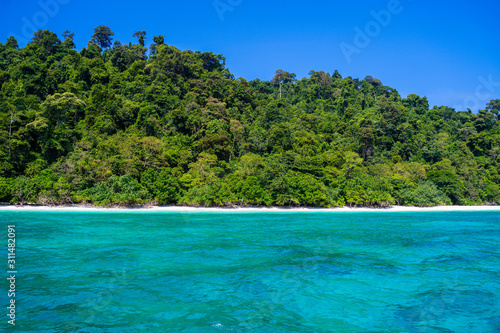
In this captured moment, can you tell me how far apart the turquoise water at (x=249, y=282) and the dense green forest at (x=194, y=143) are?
42.8ft

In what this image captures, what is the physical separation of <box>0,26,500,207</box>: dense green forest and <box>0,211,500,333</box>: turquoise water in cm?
1306

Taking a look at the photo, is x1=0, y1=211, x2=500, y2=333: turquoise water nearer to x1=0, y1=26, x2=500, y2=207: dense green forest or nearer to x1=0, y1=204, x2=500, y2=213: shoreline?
x1=0, y1=204, x2=500, y2=213: shoreline

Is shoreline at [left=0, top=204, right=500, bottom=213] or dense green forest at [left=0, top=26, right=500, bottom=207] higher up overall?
dense green forest at [left=0, top=26, right=500, bottom=207]

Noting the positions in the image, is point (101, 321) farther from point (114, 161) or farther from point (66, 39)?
point (66, 39)

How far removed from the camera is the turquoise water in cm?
777

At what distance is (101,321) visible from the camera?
745cm

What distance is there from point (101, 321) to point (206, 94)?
47.9 meters

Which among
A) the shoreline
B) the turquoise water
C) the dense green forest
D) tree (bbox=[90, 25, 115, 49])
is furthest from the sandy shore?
tree (bbox=[90, 25, 115, 49])

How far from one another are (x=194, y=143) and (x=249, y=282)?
3194 cm

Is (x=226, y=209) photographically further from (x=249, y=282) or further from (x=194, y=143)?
(x=249, y=282)

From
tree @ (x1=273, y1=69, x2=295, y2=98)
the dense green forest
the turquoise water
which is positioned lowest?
the turquoise water

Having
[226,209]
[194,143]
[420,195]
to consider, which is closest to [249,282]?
[226,209]

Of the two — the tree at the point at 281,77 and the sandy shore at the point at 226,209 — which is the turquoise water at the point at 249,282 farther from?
the tree at the point at 281,77

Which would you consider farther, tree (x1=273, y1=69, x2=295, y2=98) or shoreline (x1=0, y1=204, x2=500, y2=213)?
tree (x1=273, y1=69, x2=295, y2=98)
